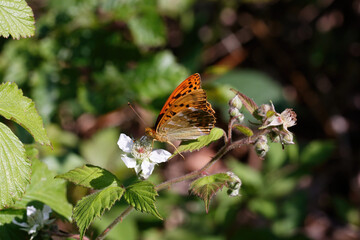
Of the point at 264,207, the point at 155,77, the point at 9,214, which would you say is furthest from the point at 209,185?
the point at 264,207

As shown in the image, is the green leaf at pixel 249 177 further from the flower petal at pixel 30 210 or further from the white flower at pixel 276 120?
the flower petal at pixel 30 210

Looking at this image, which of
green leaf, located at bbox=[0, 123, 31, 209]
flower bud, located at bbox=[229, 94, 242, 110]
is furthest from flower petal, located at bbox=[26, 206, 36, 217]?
flower bud, located at bbox=[229, 94, 242, 110]

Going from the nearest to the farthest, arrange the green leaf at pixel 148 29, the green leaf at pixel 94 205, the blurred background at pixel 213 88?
1. the green leaf at pixel 94 205
2. the blurred background at pixel 213 88
3. the green leaf at pixel 148 29

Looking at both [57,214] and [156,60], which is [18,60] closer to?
[156,60]

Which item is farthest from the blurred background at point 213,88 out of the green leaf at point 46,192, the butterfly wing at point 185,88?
the butterfly wing at point 185,88

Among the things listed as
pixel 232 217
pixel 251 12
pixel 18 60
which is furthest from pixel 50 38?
pixel 251 12
